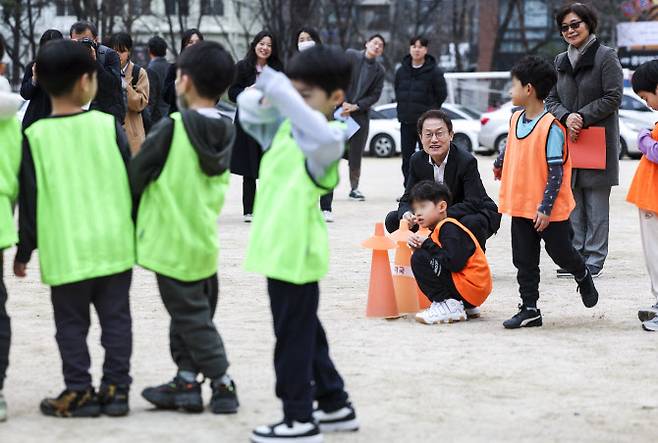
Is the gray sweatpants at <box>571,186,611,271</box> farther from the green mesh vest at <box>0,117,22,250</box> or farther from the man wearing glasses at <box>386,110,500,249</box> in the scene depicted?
the green mesh vest at <box>0,117,22,250</box>

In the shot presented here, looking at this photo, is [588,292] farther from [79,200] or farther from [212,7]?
[212,7]

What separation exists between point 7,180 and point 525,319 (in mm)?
3180

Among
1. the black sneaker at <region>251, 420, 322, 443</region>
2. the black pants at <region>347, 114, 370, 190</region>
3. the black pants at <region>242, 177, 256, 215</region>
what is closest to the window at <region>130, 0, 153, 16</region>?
the black pants at <region>347, 114, 370, 190</region>

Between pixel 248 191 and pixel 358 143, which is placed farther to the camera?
pixel 358 143

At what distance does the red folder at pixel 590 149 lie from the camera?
9.00m

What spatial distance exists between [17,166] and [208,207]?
2.46ft

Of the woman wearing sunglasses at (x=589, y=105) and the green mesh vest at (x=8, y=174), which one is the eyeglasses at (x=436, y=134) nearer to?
the woman wearing sunglasses at (x=589, y=105)

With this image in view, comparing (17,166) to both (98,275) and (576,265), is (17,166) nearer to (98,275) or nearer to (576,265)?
(98,275)

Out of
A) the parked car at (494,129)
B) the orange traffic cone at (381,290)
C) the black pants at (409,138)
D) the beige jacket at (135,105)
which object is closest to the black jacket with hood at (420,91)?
the black pants at (409,138)

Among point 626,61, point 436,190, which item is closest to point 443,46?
point 626,61

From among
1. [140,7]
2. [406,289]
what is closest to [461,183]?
[406,289]

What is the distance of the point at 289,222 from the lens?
15.1 feet

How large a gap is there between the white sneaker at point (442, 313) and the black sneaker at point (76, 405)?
2639 millimetres

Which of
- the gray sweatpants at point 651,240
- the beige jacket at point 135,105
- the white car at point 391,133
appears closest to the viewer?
the gray sweatpants at point 651,240
